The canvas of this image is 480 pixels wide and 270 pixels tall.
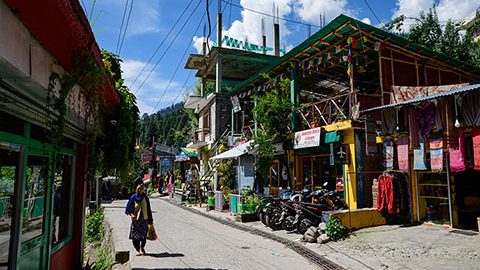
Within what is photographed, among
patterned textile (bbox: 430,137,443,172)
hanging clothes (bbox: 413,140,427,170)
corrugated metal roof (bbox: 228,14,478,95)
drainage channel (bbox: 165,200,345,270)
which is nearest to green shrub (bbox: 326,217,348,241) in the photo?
drainage channel (bbox: 165,200,345,270)

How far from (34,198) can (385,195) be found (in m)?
9.07

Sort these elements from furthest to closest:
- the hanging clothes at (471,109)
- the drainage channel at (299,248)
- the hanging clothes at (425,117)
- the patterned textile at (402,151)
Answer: the patterned textile at (402,151) → the hanging clothes at (425,117) → the hanging clothes at (471,109) → the drainage channel at (299,248)

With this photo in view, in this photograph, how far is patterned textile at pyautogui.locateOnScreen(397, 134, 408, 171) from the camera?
380 inches

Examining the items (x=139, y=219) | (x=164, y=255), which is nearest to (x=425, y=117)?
(x=164, y=255)

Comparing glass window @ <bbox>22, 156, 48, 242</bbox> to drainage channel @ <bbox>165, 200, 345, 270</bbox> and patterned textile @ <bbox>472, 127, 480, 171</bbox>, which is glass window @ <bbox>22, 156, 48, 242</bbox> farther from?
patterned textile @ <bbox>472, 127, 480, 171</bbox>

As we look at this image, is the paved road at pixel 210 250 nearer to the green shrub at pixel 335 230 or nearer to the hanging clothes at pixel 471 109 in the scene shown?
the green shrub at pixel 335 230

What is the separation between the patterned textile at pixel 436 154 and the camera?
8.72 meters

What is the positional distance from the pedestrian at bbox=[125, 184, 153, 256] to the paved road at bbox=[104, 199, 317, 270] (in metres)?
0.36

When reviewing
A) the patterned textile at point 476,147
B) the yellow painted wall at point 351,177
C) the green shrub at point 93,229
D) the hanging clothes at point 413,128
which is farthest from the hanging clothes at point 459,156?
the green shrub at point 93,229

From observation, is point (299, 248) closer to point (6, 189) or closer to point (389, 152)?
point (389, 152)

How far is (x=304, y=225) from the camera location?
1016 centimetres

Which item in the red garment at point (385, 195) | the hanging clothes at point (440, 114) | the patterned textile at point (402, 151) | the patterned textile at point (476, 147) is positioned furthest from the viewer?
the red garment at point (385, 195)

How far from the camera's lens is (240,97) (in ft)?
65.0

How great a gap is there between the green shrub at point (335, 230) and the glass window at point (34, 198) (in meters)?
7.06
